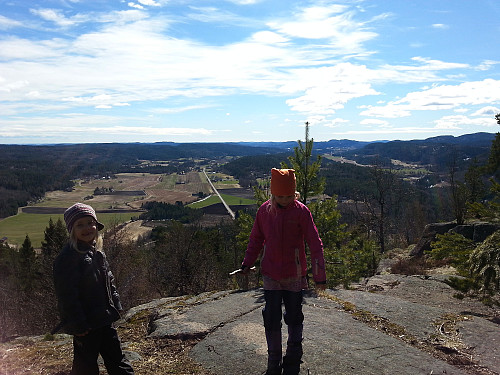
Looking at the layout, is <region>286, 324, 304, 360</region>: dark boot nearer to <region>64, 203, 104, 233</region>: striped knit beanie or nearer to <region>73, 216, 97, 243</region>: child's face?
<region>73, 216, 97, 243</region>: child's face

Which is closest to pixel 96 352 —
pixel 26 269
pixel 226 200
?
pixel 26 269

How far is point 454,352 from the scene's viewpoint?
4.59 metres

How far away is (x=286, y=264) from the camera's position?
152 inches

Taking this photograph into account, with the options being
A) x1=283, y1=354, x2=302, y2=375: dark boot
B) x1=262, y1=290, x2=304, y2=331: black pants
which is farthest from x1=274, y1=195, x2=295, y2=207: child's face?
x1=283, y1=354, x2=302, y2=375: dark boot

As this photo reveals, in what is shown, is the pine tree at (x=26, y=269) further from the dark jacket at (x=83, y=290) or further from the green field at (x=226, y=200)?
the green field at (x=226, y=200)

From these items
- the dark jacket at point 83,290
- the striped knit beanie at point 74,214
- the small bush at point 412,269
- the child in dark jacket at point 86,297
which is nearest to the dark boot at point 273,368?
the child in dark jacket at point 86,297

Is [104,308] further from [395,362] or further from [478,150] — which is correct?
[478,150]

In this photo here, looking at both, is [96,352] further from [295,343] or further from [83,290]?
[295,343]

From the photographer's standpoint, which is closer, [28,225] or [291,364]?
[291,364]

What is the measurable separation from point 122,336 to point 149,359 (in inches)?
54.3

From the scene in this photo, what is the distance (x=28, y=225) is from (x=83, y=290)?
305 ft

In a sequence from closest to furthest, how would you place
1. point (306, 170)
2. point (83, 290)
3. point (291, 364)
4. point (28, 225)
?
1. point (83, 290)
2. point (291, 364)
3. point (306, 170)
4. point (28, 225)

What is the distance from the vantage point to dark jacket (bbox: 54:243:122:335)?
3.12 meters

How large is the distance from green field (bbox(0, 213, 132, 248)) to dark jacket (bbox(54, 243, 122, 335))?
6542 cm
